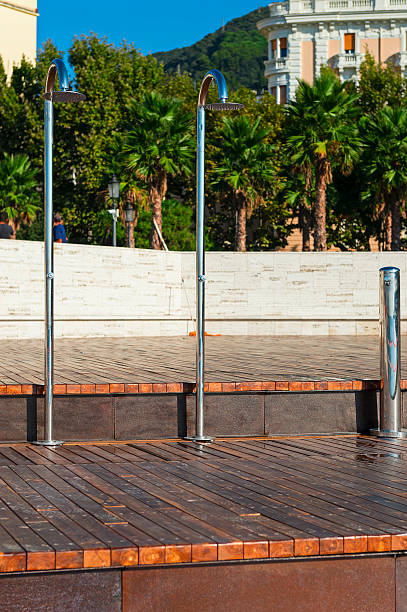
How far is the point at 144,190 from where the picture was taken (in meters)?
38.4

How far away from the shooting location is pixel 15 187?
135ft

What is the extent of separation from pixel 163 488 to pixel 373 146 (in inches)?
1271

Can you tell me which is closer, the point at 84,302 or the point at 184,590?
the point at 184,590

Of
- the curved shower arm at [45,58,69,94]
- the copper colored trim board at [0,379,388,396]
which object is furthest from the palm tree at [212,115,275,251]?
the curved shower arm at [45,58,69,94]

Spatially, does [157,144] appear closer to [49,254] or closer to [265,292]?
[265,292]

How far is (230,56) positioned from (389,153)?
95.5 meters

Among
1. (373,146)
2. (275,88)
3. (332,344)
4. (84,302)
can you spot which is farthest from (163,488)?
(275,88)

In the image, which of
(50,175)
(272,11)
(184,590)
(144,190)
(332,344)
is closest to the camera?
(184,590)

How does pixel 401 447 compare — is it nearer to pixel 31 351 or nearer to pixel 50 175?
pixel 50 175

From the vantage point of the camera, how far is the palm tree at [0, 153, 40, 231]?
135ft

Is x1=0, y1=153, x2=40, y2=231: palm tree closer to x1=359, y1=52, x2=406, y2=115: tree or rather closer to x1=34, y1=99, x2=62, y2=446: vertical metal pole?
x1=359, y1=52, x2=406, y2=115: tree

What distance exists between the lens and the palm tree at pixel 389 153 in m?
35.4

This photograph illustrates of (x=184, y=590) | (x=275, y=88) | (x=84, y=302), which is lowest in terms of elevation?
(x=184, y=590)

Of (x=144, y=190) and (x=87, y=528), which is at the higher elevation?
(x=144, y=190)
